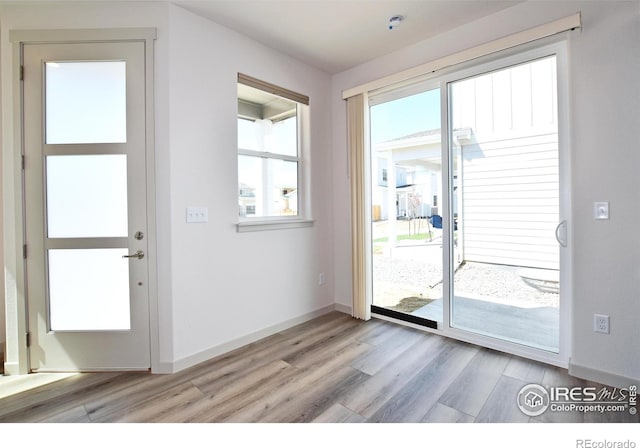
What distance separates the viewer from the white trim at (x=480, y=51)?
2051 mm

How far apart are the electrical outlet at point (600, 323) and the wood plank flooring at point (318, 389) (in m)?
0.38

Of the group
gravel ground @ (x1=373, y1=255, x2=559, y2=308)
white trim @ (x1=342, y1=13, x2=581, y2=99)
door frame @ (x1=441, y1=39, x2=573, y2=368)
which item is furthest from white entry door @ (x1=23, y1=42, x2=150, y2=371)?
door frame @ (x1=441, y1=39, x2=573, y2=368)

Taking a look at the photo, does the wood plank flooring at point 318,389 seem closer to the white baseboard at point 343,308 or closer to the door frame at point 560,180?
the door frame at point 560,180

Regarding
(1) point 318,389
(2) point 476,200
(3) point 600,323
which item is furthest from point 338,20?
(3) point 600,323

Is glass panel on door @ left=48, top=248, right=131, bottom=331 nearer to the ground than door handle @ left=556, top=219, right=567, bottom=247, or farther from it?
nearer to the ground

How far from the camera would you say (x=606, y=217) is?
1.97 metres

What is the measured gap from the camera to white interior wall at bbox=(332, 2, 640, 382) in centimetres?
189

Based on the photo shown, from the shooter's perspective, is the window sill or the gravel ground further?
the window sill

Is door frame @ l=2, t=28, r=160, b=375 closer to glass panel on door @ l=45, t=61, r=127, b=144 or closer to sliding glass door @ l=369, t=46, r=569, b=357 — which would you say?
glass panel on door @ l=45, t=61, r=127, b=144

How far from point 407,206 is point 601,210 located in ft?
4.96

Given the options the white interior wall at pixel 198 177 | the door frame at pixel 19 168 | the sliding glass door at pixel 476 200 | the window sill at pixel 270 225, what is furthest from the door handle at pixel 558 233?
the door frame at pixel 19 168

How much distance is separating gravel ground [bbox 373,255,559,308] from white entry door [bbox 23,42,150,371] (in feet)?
7.94

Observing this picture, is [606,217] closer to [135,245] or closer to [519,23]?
[519,23]
